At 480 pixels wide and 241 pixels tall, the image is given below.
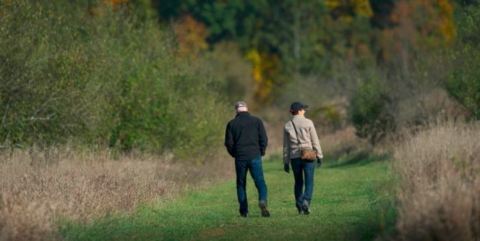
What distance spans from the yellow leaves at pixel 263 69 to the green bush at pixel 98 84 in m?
38.1

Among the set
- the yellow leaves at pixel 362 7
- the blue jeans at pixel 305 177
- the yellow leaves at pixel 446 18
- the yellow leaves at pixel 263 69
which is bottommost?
the blue jeans at pixel 305 177

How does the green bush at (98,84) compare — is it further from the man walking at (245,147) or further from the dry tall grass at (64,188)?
the man walking at (245,147)

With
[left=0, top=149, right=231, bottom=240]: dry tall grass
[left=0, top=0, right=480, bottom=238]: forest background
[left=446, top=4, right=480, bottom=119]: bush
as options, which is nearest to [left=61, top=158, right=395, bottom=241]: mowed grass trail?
[left=0, top=149, right=231, bottom=240]: dry tall grass

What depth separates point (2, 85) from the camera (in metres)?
37.2

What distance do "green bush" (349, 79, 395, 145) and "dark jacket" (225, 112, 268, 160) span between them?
102ft

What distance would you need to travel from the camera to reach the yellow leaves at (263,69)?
319 feet

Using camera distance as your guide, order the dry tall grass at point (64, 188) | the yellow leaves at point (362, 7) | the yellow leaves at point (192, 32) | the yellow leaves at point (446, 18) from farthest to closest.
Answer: the yellow leaves at point (362, 7), the yellow leaves at point (446, 18), the yellow leaves at point (192, 32), the dry tall grass at point (64, 188)

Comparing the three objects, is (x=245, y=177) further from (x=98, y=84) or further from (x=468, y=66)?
(x=468, y=66)

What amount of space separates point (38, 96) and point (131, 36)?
1292cm

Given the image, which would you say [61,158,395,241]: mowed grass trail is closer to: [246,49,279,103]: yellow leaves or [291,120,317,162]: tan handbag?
[291,120,317,162]: tan handbag

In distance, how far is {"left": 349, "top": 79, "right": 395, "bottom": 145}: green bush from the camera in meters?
56.7

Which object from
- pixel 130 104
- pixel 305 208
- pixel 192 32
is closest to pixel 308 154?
pixel 305 208

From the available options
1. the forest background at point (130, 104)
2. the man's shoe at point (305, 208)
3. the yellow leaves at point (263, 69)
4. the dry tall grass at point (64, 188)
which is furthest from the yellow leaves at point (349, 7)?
the man's shoe at point (305, 208)

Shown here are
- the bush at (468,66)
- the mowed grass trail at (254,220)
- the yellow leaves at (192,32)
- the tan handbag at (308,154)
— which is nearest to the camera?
the mowed grass trail at (254,220)
